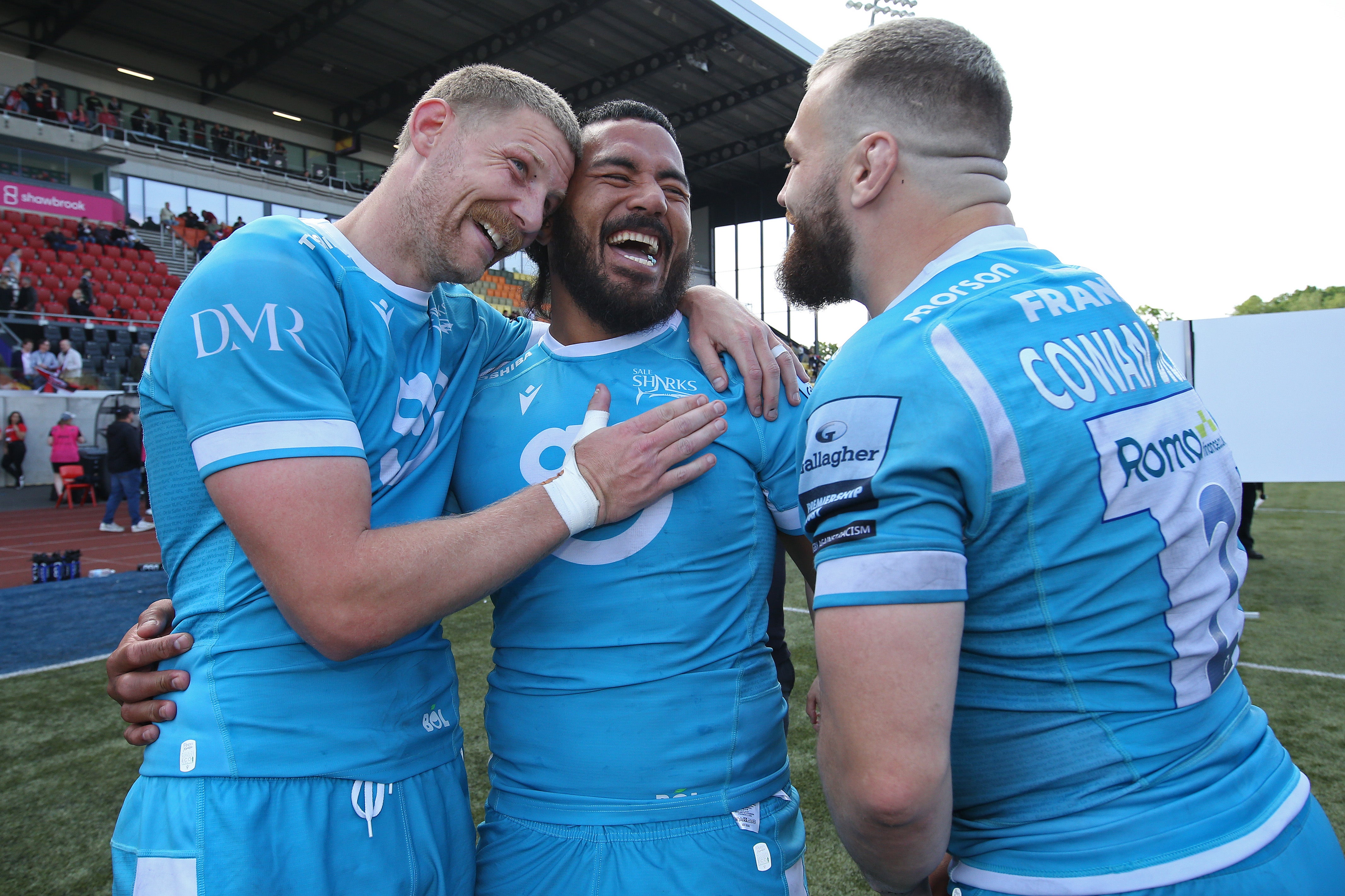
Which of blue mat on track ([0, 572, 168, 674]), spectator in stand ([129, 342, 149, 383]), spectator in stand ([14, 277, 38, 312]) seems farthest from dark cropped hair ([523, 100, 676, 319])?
spectator in stand ([14, 277, 38, 312])

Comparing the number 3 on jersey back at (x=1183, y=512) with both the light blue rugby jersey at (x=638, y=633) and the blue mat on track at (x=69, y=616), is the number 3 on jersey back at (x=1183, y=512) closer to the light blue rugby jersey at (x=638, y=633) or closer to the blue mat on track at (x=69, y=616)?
the light blue rugby jersey at (x=638, y=633)

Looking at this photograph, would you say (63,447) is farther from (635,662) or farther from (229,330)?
(635,662)

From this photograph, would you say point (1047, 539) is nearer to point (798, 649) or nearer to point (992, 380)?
point (992, 380)

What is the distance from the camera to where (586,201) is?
2.07 metres

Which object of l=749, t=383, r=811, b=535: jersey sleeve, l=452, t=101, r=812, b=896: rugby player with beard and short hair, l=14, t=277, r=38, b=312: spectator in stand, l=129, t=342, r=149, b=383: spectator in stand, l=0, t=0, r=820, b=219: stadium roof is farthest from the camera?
l=0, t=0, r=820, b=219: stadium roof

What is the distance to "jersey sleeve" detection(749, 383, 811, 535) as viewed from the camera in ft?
5.97

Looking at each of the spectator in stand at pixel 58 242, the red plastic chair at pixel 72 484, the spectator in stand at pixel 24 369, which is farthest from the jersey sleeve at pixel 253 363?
the spectator in stand at pixel 58 242

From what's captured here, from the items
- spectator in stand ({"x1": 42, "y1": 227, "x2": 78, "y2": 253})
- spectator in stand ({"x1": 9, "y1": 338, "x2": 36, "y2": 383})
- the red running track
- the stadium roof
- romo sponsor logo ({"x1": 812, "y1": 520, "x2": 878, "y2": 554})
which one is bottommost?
the red running track

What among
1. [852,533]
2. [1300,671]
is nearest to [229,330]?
[852,533]

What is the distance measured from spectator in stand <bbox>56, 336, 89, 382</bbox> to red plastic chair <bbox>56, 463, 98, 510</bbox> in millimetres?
2089

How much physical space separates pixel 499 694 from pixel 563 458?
513 millimetres

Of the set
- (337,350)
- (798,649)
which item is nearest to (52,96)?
(798,649)

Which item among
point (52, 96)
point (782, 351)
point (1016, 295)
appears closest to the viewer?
point (1016, 295)

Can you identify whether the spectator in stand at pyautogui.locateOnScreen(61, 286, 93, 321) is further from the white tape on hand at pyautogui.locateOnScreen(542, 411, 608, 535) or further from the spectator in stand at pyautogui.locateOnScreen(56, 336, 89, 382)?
the white tape on hand at pyautogui.locateOnScreen(542, 411, 608, 535)
